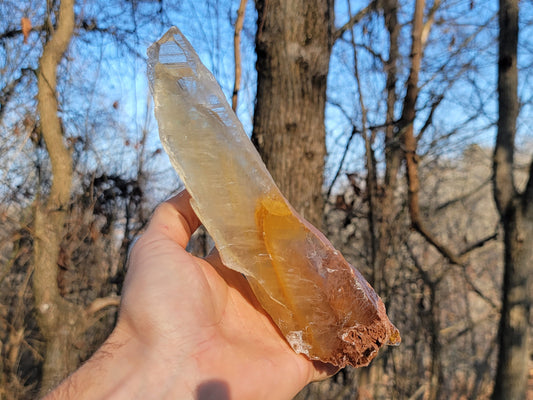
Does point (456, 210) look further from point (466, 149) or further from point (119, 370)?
point (119, 370)

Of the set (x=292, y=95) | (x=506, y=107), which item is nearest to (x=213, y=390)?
(x=292, y=95)

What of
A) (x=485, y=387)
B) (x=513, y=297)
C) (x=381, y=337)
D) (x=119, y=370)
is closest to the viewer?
(x=119, y=370)

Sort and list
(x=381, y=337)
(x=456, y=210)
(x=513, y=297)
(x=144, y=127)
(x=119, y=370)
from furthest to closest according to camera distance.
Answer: (x=456, y=210)
(x=144, y=127)
(x=513, y=297)
(x=381, y=337)
(x=119, y=370)

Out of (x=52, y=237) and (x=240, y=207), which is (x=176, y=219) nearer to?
(x=240, y=207)

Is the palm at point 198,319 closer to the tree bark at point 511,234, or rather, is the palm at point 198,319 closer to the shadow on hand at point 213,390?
the shadow on hand at point 213,390

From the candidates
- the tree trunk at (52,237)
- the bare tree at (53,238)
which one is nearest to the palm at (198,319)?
the bare tree at (53,238)

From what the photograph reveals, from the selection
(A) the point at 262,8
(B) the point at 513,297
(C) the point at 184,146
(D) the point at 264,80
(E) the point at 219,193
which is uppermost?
(A) the point at 262,8

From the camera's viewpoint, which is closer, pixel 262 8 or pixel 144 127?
pixel 262 8

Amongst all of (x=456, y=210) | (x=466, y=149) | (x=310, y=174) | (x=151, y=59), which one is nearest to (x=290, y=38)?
(x=310, y=174)
